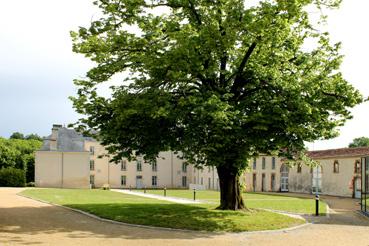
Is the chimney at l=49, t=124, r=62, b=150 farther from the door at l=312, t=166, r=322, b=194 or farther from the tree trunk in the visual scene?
the tree trunk

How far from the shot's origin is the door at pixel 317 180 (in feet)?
202

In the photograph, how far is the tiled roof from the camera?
54.4 metres

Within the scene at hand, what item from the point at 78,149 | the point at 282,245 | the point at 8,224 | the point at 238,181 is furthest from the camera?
the point at 78,149

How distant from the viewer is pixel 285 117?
19.0 m

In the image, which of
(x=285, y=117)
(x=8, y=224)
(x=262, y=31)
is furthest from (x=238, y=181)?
(x=8, y=224)

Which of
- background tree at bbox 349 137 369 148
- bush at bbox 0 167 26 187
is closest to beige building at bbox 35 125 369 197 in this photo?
bush at bbox 0 167 26 187

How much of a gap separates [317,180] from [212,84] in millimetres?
44169

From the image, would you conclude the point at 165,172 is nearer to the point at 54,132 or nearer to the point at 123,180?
the point at 123,180

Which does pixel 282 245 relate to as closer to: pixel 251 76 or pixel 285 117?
pixel 285 117

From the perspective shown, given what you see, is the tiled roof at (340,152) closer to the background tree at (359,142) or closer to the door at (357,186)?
the door at (357,186)

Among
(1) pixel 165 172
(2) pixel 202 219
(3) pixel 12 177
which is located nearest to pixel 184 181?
(1) pixel 165 172

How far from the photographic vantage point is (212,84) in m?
22.1

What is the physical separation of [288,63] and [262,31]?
3.68 meters

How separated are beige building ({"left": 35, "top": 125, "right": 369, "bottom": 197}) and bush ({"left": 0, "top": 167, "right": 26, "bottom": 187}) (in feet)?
6.64
